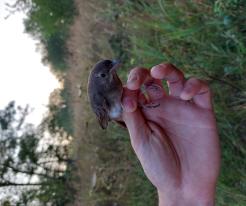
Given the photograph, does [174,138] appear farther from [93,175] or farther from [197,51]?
[93,175]

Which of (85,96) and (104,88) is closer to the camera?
(104,88)

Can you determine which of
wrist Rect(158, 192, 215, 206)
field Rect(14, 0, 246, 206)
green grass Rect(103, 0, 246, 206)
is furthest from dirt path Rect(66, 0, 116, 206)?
wrist Rect(158, 192, 215, 206)

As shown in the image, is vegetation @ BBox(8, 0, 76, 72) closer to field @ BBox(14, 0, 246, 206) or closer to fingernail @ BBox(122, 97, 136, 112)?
field @ BBox(14, 0, 246, 206)

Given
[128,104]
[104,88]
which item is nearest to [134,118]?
[128,104]

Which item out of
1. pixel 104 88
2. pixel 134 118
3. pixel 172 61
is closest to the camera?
pixel 104 88

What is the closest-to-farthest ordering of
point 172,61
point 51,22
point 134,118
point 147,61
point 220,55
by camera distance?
1. point 134,118
2. point 220,55
3. point 172,61
4. point 147,61
5. point 51,22

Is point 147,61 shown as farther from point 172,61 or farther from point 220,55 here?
point 220,55

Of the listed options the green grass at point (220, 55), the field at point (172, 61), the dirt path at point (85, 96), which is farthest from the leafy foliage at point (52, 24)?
the green grass at point (220, 55)

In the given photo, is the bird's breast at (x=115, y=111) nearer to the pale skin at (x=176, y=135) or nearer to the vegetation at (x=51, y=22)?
the pale skin at (x=176, y=135)
